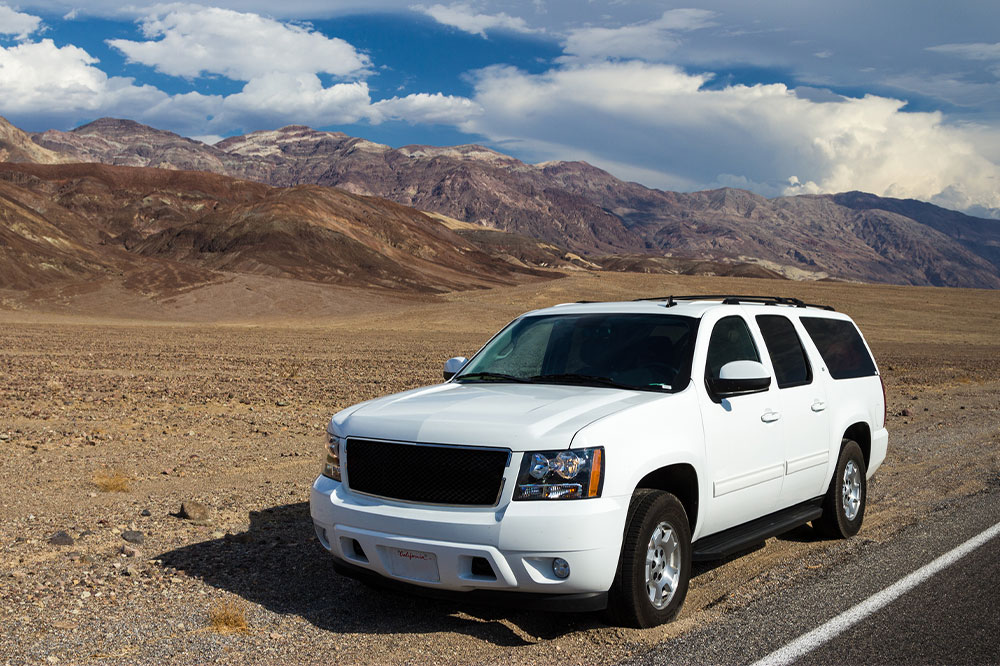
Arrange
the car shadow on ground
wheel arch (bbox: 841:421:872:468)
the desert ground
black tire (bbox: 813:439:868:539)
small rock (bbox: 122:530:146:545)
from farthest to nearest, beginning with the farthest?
1. wheel arch (bbox: 841:421:872:468)
2. black tire (bbox: 813:439:868:539)
3. small rock (bbox: 122:530:146:545)
4. the car shadow on ground
5. the desert ground

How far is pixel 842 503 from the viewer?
23.6 feet

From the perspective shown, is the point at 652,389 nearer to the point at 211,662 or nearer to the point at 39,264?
the point at 211,662

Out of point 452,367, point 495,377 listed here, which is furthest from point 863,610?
point 452,367

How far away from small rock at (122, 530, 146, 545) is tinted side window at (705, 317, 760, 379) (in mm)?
4471

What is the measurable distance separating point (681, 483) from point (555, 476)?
1061 mm

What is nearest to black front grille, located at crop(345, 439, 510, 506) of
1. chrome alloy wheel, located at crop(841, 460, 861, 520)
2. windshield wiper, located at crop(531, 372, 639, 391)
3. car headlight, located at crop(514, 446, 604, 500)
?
car headlight, located at crop(514, 446, 604, 500)

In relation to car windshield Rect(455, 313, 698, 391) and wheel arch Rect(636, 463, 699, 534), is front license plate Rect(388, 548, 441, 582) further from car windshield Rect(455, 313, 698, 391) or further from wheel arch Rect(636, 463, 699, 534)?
car windshield Rect(455, 313, 698, 391)

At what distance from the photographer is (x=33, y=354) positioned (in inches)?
1148

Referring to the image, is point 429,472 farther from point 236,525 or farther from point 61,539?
point 61,539

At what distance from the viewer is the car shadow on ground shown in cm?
522

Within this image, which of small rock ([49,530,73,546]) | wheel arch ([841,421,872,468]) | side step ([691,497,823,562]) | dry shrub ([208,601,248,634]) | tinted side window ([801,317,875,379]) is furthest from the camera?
wheel arch ([841,421,872,468])

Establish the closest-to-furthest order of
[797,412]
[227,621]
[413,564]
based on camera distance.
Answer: [413,564]
[227,621]
[797,412]

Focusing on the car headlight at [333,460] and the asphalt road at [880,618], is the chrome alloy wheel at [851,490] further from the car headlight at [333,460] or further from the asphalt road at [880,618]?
the car headlight at [333,460]

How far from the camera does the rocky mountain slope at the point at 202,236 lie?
84.2 metres
